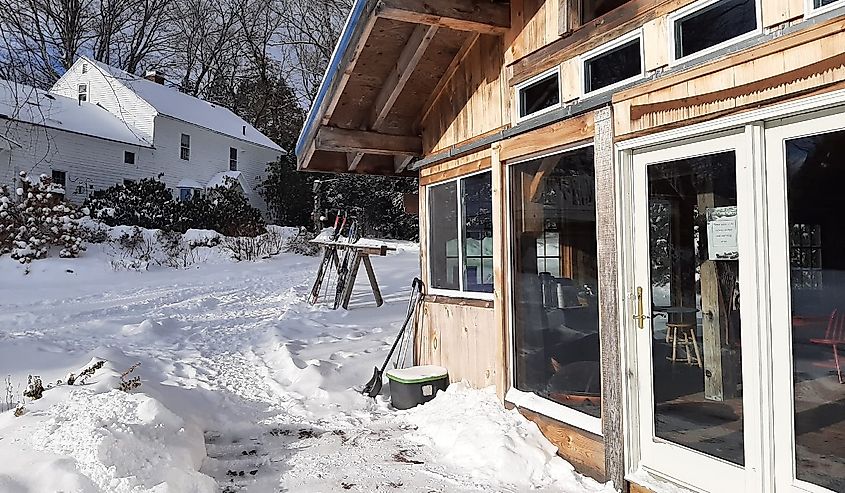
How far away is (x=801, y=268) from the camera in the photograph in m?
2.56

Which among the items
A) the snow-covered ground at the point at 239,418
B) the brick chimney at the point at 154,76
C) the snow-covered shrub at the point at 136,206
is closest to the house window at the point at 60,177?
the snow-covered shrub at the point at 136,206

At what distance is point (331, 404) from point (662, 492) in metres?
3.07

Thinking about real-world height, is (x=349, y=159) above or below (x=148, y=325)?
above

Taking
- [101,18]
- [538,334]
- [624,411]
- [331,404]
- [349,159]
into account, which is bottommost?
[331,404]

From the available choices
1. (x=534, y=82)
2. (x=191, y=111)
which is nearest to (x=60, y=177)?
(x=191, y=111)

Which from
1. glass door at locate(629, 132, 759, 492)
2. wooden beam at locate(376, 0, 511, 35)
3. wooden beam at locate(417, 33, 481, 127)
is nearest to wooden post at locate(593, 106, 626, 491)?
glass door at locate(629, 132, 759, 492)

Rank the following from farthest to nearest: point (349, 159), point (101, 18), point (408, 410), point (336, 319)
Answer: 1. point (101, 18)
2. point (336, 319)
3. point (349, 159)
4. point (408, 410)

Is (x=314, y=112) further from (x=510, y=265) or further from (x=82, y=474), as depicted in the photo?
(x=82, y=474)

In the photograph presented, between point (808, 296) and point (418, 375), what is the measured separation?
10.8ft

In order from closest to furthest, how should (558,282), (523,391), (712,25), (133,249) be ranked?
(712,25) → (558,282) → (523,391) → (133,249)

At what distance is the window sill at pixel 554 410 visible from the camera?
145 inches

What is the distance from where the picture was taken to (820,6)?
8.09 ft

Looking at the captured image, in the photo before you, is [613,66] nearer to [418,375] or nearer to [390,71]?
[390,71]

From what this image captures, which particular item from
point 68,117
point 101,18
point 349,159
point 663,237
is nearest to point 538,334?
point 663,237
